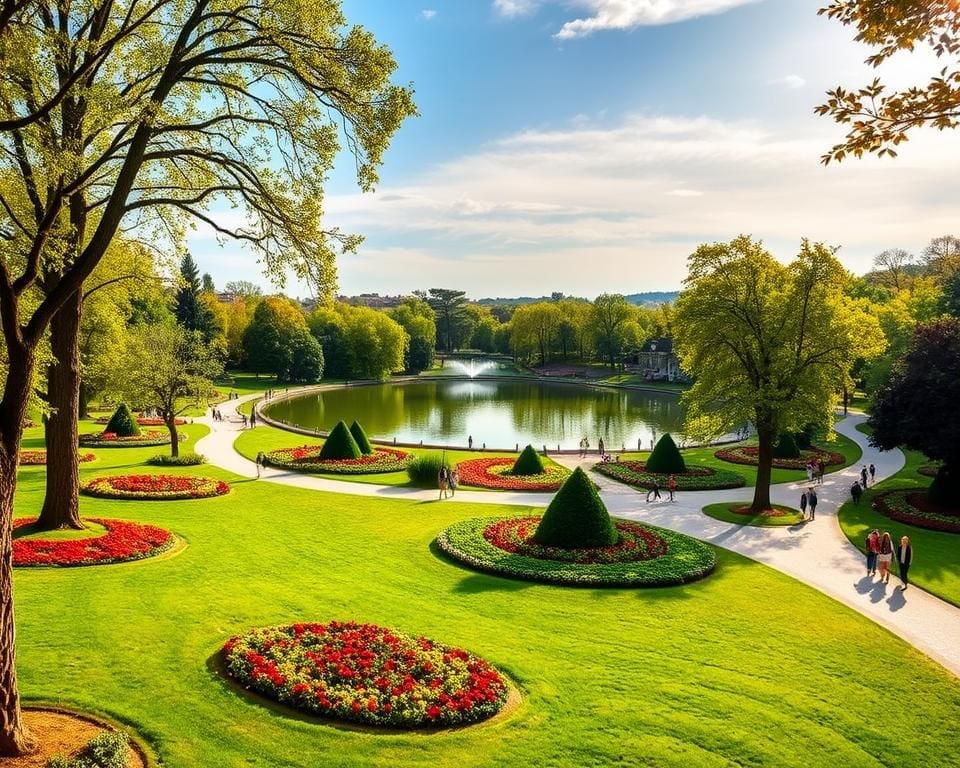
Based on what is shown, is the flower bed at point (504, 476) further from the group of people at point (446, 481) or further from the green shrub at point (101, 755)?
the green shrub at point (101, 755)

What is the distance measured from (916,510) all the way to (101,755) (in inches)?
1066

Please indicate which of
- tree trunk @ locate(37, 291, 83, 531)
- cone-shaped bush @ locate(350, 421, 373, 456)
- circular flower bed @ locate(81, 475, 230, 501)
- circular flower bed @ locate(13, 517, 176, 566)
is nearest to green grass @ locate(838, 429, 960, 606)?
circular flower bed @ locate(13, 517, 176, 566)

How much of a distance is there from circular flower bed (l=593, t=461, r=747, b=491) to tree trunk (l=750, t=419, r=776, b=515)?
4334mm

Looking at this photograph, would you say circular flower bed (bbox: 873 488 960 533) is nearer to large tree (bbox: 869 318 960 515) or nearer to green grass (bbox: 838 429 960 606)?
green grass (bbox: 838 429 960 606)

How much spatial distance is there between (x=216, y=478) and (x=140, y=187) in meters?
16.7

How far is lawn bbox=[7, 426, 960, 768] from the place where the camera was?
873 cm

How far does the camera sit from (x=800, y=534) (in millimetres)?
21906

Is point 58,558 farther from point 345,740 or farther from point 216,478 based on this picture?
point 216,478

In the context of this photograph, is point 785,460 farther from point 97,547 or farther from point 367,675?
point 97,547

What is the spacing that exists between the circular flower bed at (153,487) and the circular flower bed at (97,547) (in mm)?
Answer: 5216

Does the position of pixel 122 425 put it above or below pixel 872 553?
above

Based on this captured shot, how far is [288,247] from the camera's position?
11.7 meters

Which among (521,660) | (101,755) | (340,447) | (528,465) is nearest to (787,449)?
(528,465)

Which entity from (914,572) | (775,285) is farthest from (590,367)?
(914,572)
